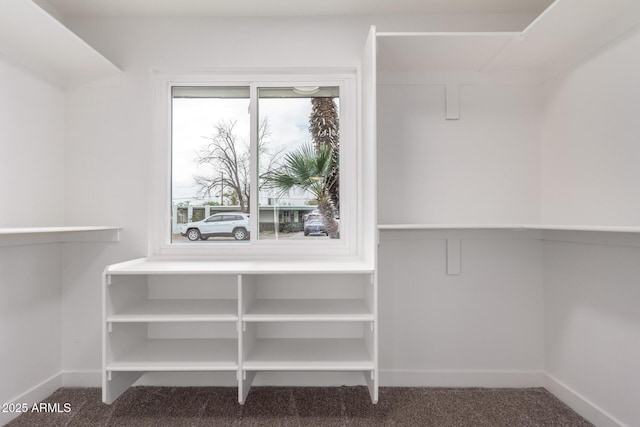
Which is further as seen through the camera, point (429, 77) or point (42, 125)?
point (429, 77)

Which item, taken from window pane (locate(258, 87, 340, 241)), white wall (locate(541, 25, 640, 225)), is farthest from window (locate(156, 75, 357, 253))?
white wall (locate(541, 25, 640, 225))

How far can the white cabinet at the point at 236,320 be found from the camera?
73.9 inches

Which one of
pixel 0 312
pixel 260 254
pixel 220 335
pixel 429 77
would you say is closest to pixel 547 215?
pixel 429 77

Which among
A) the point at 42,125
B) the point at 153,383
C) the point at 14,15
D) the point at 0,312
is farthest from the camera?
the point at 153,383

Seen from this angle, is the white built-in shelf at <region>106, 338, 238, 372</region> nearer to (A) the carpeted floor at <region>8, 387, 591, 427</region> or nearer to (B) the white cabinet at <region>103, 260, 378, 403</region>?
(B) the white cabinet at <region>103, 260, 378, 403</region>

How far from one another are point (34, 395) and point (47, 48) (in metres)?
1.92

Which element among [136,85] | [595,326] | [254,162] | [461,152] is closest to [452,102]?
[461,152]

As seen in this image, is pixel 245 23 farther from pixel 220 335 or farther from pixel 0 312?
pixel 0 312

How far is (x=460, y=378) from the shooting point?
2.29 meters

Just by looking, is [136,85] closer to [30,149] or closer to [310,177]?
[30,149]

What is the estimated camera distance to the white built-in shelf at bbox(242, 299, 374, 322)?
188 centimetres

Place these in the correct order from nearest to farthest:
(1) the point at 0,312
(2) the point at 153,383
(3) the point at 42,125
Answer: (1) the point at 0,312 → (3) the point at 42,125 → (2) the point at 153,383

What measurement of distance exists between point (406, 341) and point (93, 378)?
1985mm

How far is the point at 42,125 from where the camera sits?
2.16 m
